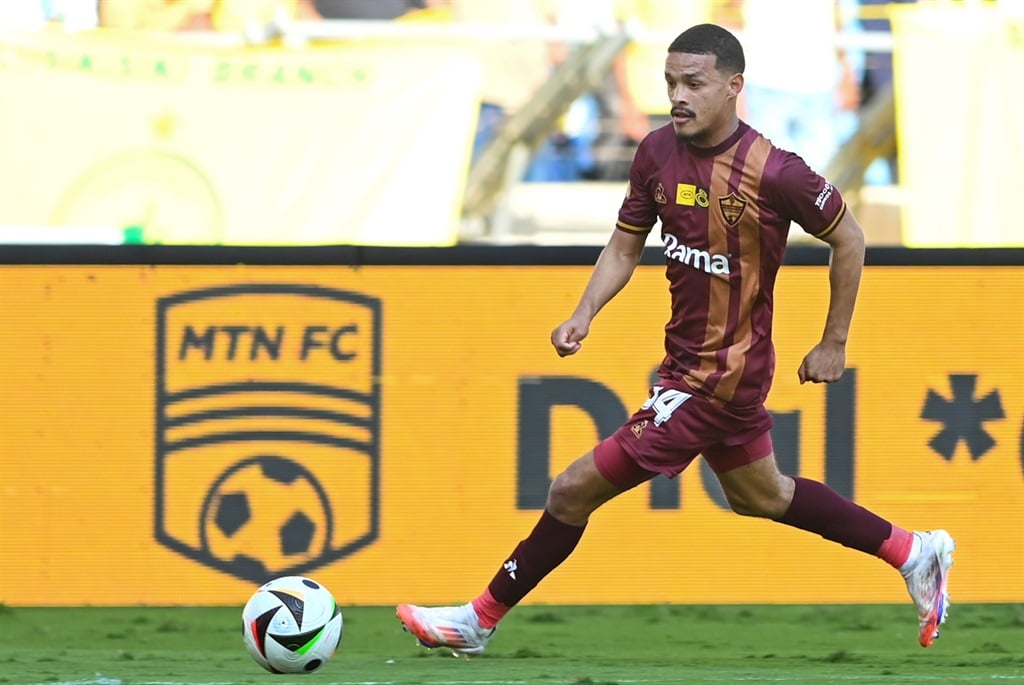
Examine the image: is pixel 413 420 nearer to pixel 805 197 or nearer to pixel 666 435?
pixel 666 435

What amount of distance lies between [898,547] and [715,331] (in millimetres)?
934

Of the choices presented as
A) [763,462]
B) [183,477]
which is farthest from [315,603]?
[183,477]

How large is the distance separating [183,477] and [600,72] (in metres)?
6.51

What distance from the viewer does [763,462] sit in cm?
542

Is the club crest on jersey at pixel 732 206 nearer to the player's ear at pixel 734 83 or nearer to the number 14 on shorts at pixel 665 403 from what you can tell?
the player's ear at pixel 734 83

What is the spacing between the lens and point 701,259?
5.25m

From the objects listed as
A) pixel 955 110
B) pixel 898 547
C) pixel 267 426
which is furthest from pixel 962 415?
pixel 955 110

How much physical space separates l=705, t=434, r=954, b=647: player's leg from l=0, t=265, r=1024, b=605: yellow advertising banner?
166 centimetres

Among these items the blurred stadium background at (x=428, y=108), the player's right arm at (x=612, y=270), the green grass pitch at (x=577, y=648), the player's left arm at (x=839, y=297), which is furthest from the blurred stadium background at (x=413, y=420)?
the blurred stadium background at (x=428, y=108)

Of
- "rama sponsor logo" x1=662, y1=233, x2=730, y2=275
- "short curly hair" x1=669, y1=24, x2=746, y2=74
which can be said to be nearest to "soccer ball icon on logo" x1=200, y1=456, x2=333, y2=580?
"rama sponsor logo" x1=662, y1=233, x2=730, y2=275

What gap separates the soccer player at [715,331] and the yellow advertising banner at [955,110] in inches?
286

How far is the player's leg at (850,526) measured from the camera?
547 cm

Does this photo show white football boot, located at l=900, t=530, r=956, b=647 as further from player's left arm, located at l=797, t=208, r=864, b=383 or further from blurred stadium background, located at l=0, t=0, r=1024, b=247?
blurred stadium background, located at l=0, t=0, r=1024, b=247

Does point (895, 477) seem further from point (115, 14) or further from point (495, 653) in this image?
point (115, 14)
